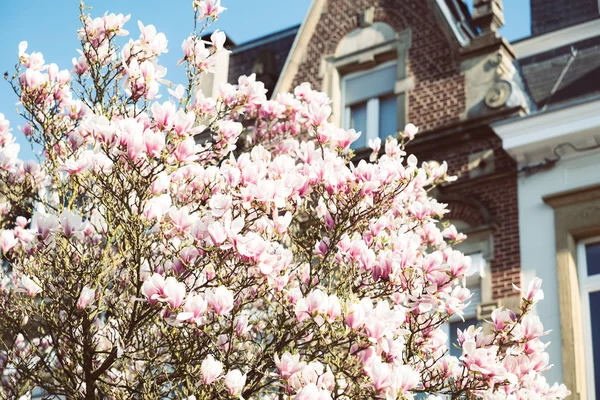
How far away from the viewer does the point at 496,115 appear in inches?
511

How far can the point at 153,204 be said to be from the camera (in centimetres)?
629

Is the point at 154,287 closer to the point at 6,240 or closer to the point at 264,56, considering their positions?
the point at 6,240

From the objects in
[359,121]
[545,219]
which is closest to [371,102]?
[359,121]

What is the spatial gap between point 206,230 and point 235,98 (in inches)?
81.3

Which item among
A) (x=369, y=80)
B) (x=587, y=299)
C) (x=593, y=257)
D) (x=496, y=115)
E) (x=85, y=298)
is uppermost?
(x=369, y=80)

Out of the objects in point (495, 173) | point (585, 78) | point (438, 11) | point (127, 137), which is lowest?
point (127, 137)

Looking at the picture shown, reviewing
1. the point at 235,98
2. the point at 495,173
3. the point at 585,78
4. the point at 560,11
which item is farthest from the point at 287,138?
the point at 560,11

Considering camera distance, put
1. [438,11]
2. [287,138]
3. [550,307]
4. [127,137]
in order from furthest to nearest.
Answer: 1. [438,11]
2. [550,307]
3. [287,138]
4. [127,137]

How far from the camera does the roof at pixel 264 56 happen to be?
16609mm

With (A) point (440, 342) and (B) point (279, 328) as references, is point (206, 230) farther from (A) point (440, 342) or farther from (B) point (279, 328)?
(A) point (440, 342)

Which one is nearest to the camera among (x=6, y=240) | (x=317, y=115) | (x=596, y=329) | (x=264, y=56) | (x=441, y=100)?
(x=6, y=240)

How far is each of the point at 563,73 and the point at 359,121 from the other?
3.35 metres

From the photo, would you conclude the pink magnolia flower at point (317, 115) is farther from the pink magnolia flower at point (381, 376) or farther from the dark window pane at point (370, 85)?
the dark window pane at point (370, 85)

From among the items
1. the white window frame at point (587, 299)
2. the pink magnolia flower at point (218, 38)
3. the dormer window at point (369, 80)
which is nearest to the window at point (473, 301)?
the white window frame at point (587, 299)
